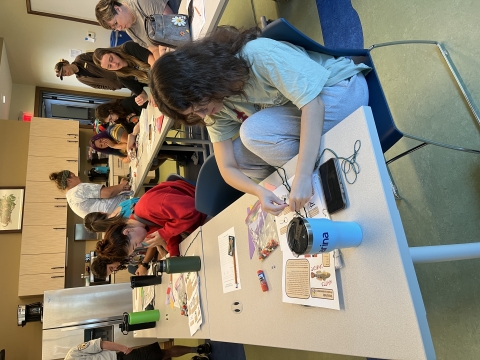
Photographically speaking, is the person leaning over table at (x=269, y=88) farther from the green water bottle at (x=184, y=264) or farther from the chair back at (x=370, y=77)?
the green water bottle at (x=184, y=264)

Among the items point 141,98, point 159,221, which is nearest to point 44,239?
point 141,98

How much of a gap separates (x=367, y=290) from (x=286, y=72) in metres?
0.58

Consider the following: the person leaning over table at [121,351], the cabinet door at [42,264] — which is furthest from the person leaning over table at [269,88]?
the cabinet door at [42,264]

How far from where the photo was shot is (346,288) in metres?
0.71

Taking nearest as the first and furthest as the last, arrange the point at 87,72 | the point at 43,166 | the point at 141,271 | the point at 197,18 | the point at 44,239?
the point at 197,18
the point at 141,271
the point at 87,72
the point at 44,239
the point at 43,166

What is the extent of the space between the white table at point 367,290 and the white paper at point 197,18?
1.08 metres

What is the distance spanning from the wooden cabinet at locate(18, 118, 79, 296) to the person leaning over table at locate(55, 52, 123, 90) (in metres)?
1.74

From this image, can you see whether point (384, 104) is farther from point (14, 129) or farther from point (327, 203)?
point (14, 129)

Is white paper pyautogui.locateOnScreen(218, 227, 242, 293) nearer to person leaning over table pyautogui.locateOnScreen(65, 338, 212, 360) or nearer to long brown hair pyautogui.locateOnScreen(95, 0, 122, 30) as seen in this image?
long brown hair pyautogui.locateOnScreen(95, 0, 122, 30)

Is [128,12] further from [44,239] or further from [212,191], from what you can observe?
[44,239]

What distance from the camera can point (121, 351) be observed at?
3107mm

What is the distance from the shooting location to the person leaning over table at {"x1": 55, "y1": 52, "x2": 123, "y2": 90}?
310 centimetres

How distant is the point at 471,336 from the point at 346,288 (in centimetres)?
79

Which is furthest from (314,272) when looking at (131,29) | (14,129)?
(14,129)
